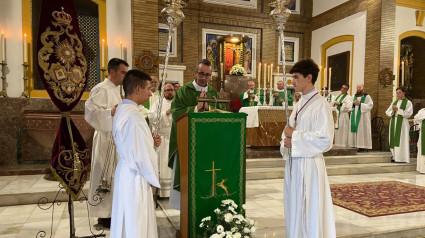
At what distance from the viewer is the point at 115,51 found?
5973 mm

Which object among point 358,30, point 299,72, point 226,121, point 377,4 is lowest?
point 226,121

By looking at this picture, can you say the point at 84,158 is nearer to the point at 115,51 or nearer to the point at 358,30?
the point at 115,51

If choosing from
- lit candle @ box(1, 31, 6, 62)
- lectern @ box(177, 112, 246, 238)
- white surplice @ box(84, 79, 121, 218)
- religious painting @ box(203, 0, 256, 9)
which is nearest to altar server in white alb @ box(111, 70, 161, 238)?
lectern @ box(177, 112, 246, 238)

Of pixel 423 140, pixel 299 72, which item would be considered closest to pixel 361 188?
pixel 423 140

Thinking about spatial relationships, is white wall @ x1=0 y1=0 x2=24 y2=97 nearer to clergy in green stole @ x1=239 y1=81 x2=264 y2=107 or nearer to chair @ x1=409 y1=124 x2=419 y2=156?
clergy in green stole @ x1=239 y1=81 x2=264 y2=107

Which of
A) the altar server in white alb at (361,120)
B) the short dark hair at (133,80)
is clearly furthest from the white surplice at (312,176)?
the altar server in white alb at (361,120)

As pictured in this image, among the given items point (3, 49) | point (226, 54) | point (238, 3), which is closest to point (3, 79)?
point (3, 49)

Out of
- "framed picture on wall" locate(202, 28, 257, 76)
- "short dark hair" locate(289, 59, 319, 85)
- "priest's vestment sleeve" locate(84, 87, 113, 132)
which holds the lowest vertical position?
"priest's vestment sleeve" locate(84, 87, 113, 132)

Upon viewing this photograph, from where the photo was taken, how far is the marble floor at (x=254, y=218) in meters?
3.16

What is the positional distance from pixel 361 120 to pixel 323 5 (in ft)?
19.4

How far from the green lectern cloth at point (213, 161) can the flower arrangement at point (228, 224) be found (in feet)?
0.39

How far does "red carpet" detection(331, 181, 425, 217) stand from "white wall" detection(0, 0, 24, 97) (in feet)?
21.4

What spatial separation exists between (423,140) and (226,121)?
725 cm

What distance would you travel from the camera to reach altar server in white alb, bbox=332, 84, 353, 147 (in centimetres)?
938
